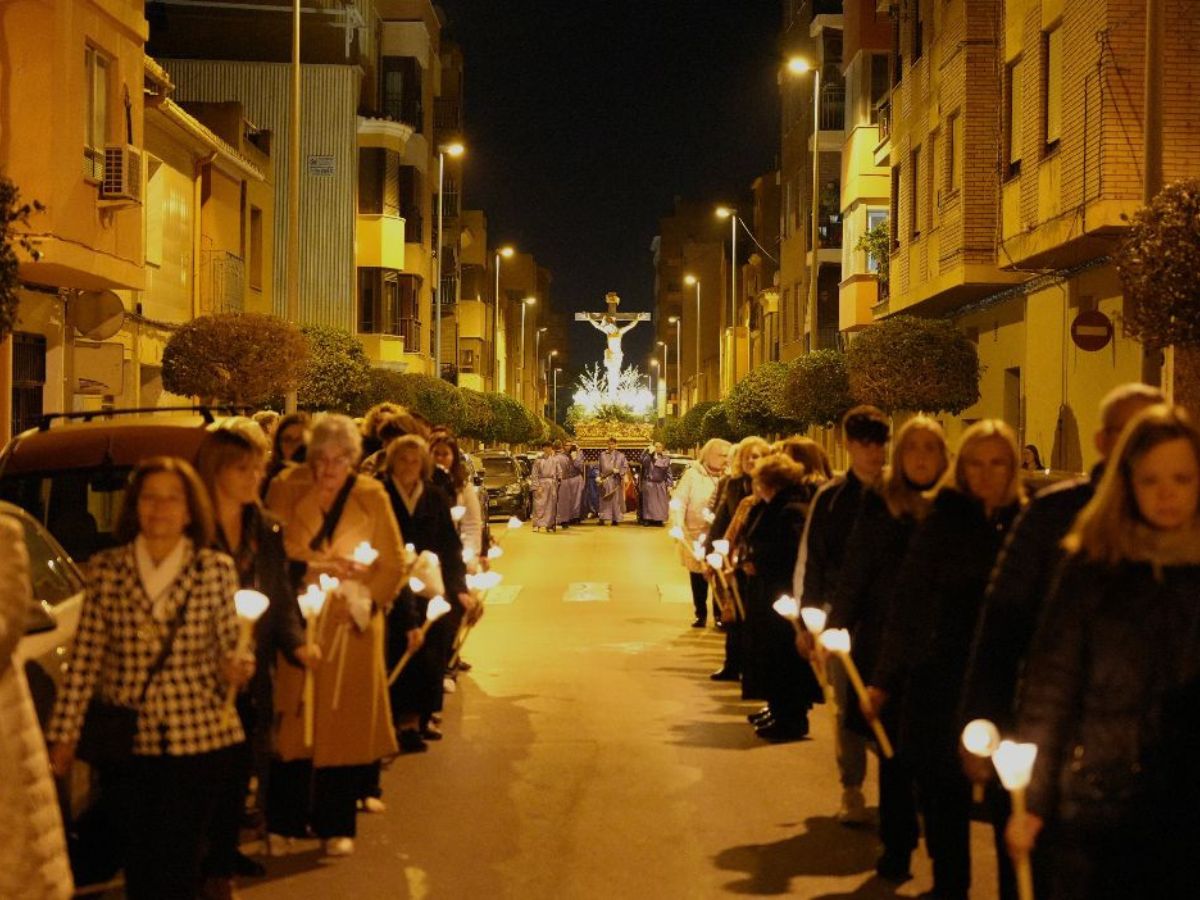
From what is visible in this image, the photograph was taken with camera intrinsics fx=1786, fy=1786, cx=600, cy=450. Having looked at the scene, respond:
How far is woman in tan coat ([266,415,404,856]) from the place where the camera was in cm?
823

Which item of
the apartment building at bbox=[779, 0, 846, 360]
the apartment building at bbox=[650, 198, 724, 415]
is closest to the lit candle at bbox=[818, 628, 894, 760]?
the apartment building at bbox=[779, 0, 846, 360]

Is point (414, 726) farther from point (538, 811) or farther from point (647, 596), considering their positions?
point (647, 596)

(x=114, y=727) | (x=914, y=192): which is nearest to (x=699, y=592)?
(x=114, y=727)

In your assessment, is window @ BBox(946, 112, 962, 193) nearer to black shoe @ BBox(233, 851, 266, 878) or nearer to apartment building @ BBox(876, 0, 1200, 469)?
apartment building @ BBox(876, 0, 1200, 469)

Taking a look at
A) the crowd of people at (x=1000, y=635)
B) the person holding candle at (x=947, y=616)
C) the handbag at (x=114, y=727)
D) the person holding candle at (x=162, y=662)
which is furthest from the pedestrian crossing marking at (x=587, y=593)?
the handbag at (x=114, y=727)

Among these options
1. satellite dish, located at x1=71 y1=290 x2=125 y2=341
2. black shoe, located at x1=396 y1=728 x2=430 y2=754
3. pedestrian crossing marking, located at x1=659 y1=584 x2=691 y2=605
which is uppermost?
satellite dish, located at x1=71 y1=290 x2=125 y2=341

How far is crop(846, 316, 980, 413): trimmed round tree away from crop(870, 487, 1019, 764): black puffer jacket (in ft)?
68.0

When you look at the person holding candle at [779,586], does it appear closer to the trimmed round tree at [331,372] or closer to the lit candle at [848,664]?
the lit candle at [848,664]

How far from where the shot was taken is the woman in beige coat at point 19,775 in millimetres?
5090

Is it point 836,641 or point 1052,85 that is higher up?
point 1052,85

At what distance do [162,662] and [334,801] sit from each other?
2.47 metres

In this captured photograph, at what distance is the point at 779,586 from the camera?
12094 millimetres

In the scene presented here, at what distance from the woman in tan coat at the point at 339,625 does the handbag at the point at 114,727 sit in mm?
2115

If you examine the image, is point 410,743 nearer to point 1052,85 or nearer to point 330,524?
point 330,524
